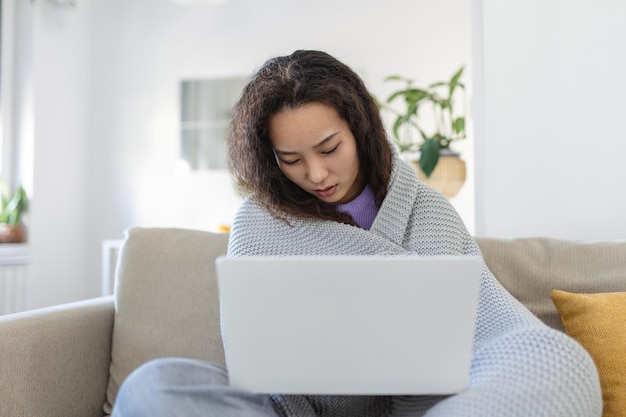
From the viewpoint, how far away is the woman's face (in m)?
1.23

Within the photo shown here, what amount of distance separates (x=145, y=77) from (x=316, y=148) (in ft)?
9.98

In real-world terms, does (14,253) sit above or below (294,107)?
below

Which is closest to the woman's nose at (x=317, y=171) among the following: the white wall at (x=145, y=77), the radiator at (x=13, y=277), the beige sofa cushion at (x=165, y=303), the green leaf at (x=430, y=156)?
the beige sofa cushion at (x=165, y=303)

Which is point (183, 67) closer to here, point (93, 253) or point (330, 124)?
point (93, 253)

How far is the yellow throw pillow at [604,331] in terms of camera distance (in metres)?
1.18

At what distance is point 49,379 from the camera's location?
1.33 meters

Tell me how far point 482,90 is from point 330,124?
2.26 ft

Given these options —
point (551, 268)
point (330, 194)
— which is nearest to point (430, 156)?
point (551, 268)

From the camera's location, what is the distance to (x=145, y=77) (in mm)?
4047

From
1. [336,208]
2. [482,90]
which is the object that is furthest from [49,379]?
[482,90]

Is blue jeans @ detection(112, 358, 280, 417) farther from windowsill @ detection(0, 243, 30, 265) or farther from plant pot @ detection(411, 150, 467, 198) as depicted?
windowsill @ detection(0, 243, 30, 265)

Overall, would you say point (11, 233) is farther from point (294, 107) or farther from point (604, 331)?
point (604, 331)

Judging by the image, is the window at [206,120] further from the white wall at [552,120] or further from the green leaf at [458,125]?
the white wall at [552,120]

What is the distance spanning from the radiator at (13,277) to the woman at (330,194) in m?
2.44
